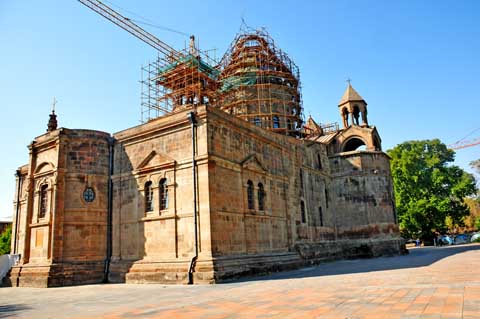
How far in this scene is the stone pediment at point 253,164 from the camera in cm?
1819

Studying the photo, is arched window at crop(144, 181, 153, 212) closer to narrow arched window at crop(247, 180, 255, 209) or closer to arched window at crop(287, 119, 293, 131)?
narrow arched window at crop(247, 180, 255, 209)

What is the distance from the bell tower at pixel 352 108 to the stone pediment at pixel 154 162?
71.5 ft

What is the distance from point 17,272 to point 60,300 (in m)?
8.21

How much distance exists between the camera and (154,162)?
57.9 feet

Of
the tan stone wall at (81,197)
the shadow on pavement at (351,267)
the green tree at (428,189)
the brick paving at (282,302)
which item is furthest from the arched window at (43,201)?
the green tree at (428,189)

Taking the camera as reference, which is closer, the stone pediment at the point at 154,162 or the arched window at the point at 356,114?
the stone pediment at the point at 154,162

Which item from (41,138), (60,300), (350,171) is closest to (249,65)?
(350,171)

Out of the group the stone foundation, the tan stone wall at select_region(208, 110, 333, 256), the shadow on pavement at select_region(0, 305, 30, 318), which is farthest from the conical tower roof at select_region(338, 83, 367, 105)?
the shadow on pavement at select_region(0, 305, 30, 318)

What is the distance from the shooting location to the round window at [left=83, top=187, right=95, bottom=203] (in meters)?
18.5

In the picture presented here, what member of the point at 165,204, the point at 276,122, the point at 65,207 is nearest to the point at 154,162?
the point at 165,204

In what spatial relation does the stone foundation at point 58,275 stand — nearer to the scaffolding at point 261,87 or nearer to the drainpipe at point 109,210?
the drainpipe at point 109,210

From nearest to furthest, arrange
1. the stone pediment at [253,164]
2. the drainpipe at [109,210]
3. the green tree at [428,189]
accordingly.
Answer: the drainpipe at [109,210], the stone pediment at [253,164], the green tree at [428,189]

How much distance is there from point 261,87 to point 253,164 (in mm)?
12929

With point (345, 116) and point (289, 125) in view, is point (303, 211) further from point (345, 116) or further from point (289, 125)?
point (345, 116)
